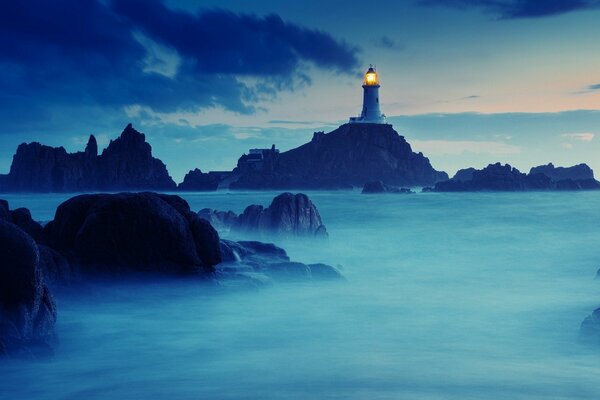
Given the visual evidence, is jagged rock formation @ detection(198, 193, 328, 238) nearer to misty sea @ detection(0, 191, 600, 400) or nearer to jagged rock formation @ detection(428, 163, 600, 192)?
misty sea @ detection(0, 191, 600, 400)

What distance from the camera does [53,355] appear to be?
10.7m

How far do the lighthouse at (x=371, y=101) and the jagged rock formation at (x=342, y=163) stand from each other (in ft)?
47.1

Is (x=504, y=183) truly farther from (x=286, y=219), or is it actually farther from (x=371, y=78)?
(x=286, y=219)

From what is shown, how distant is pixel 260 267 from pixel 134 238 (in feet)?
13.3

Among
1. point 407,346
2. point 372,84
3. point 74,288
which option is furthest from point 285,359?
point 372,84

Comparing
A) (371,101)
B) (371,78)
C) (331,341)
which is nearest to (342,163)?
(371,101)

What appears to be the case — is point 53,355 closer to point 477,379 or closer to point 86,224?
point 86,224

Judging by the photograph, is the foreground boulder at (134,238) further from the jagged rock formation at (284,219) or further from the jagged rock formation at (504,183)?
the jagged rock formation at (504,183)

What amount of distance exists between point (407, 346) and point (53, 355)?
6.13 metres

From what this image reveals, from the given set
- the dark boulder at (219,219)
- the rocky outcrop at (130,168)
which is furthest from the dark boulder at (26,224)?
the rocky outcrop at (130,168)

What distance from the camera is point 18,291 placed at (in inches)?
401

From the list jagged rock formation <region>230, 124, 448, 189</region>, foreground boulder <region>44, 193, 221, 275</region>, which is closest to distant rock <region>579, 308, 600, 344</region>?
foreground boulder <region>44, 193, 221, 275</region>

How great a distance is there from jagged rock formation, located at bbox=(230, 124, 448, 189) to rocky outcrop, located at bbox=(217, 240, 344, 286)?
125525 mm

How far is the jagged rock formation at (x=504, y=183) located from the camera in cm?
12406
